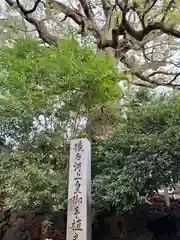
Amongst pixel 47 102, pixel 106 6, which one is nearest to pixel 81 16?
pixel 106 6

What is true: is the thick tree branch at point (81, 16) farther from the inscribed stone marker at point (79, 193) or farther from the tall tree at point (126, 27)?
the inscribed stone marker at point (79, 193)

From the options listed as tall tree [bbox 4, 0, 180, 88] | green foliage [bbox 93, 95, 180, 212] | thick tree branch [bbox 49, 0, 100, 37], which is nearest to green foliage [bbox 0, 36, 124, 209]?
green foliage [bbox 93, 95, 180, 212]

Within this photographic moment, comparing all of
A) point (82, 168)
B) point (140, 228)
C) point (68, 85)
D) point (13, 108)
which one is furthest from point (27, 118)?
point (140, 228)

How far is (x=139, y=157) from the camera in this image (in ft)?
15.3

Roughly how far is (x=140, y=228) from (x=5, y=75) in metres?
3.22

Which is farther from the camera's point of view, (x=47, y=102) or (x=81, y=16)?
(x=81, y=16)

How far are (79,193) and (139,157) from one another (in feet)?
3.08

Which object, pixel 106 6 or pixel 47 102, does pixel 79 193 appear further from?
pixel 106 6

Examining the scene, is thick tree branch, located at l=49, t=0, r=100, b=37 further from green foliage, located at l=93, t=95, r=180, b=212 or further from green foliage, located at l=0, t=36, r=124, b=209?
green foliage, located at l=93, t=95, r=180, b=212

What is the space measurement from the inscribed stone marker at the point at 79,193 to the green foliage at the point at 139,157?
295 mm

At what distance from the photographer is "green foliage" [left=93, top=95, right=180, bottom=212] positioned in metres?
4.50

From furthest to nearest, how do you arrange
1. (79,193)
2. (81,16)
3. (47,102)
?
(81,16) → (47,102) → (79,193)

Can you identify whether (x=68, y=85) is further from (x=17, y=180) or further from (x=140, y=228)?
(x=140, y=228)

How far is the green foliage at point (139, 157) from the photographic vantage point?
14.8 ft
